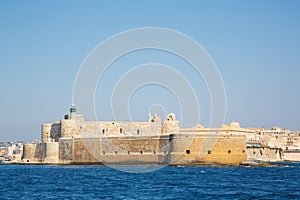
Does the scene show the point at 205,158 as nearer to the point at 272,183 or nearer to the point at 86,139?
the point at 86,139

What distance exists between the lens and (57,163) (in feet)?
158

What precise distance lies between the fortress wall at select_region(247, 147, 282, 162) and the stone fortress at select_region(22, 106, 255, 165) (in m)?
5.93

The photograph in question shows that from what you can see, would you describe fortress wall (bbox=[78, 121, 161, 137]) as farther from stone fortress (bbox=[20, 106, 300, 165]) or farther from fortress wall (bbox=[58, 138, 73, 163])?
fortress wall (bbox=[58, 138, 73, 163])

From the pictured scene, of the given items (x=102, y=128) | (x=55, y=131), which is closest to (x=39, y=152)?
(x=55, y=131)

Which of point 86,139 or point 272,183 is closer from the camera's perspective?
point 272,183

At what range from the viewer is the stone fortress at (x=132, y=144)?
4003 cm

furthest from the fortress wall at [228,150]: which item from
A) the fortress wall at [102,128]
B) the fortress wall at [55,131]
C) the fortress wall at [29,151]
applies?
the fortress wall at [29,151]

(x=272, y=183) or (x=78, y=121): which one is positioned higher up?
(x=78, y=121)

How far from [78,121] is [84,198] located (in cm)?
2938

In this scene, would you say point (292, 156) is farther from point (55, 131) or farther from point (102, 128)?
point (55, 131)

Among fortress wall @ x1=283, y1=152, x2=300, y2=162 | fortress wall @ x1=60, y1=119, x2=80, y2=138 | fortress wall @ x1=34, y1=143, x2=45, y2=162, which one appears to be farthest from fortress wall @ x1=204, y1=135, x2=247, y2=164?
fortress wall @ x1=283, y1=152, x2=300, y2=162

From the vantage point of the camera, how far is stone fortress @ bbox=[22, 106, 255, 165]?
131 feet

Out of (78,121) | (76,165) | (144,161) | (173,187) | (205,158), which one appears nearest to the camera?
(173,187)

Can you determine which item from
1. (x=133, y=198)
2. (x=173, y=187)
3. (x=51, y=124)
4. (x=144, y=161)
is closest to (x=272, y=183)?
(x=173, y=187)
